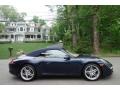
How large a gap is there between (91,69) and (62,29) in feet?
121

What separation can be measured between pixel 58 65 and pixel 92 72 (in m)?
1.25

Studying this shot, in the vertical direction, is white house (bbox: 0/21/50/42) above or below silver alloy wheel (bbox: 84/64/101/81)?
above

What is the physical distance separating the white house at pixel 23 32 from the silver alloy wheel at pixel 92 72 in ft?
210

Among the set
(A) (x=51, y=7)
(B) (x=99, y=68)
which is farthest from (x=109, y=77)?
(A) (x=51, y=7)

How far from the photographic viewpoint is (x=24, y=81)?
7.43 meters

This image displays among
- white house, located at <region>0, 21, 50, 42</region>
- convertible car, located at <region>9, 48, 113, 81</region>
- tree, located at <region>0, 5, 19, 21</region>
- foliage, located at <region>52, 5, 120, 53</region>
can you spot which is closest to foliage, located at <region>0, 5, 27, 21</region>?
tree, located at <region>0, 5, 19, 21</region>

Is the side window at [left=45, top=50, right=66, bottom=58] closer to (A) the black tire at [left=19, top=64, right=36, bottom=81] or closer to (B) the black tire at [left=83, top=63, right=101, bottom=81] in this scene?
(A) the black tire at [left=19, top=64, right=36, bottom=81]

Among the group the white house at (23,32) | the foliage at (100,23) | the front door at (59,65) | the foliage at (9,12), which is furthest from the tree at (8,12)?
the front door at (59,65)

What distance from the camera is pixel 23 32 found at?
73.0 meters

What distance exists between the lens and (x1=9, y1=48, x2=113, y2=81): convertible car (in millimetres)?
7320

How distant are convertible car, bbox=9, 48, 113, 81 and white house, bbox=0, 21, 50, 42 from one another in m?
63.3

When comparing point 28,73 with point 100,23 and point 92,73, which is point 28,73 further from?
point 100,23

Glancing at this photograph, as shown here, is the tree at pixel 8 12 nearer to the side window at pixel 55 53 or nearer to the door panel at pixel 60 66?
the side window at pixel 55 53
